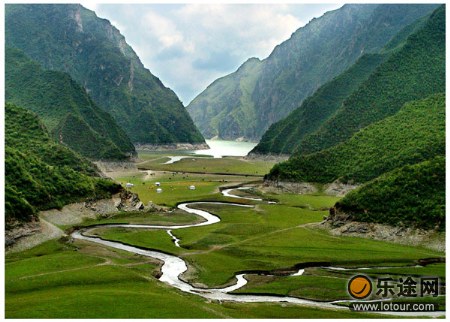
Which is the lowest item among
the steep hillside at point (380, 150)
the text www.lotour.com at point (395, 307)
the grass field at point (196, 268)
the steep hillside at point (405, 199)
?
the text www.lotour.com at point (395, 307)

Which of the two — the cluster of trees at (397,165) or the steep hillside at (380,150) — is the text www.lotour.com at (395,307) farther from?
the steep hillside at (380,150)

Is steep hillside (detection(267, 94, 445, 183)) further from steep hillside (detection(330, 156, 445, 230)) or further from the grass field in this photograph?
steep hillside (detection(330, 156, 445, 230))

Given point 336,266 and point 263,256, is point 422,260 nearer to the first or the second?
point 336,266

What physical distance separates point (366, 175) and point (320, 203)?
20154mm

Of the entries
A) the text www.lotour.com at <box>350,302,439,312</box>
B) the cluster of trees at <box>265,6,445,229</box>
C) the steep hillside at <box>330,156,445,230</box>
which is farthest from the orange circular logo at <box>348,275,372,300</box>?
the cluster of trees at <box>265,6,445,229</box>

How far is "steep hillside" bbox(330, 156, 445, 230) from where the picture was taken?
3059 inches

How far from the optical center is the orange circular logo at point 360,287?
52.3 meters

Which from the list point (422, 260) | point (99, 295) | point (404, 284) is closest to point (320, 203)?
point (422, 260)

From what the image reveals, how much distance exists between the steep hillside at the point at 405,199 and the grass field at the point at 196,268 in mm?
5941

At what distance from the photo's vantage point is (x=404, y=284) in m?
53.5

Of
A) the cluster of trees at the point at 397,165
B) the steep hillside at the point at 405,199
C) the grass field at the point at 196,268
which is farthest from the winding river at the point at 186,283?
the cluster of trees at the point at 397,165

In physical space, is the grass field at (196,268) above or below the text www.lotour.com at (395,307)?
above

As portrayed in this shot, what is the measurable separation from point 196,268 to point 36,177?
47367 mm

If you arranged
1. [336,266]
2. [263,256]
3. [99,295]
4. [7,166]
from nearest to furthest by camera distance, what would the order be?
1. [99,295]
2. [336,266]
3. [263,256]
4. [7,166]
